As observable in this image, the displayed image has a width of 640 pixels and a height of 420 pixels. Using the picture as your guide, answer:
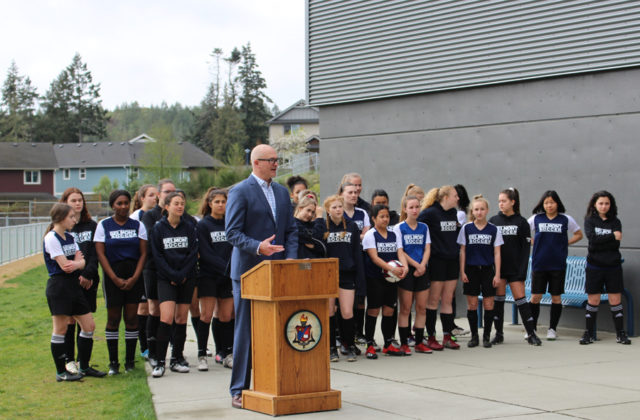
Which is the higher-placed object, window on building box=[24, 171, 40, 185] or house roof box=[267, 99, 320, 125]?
house roof box=[267, 99, 320, 125]

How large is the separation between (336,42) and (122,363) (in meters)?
8.52

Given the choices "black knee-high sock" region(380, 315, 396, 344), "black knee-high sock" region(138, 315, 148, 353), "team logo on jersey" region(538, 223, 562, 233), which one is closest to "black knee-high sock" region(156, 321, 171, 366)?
"black knee-high sock" region(138, 315, 148, 353)

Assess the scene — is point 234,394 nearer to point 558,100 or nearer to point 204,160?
point 558,100

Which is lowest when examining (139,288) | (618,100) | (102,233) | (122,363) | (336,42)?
(122,363)

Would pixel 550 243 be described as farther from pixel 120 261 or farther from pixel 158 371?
pixel 120 261

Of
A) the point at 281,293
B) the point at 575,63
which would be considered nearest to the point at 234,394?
the point at 281,293

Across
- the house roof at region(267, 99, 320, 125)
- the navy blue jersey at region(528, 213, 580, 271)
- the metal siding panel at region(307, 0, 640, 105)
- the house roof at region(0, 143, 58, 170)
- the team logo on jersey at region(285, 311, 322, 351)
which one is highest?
the house roof at region(267, 99, 320, 125)

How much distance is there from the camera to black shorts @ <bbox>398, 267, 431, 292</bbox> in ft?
33.4

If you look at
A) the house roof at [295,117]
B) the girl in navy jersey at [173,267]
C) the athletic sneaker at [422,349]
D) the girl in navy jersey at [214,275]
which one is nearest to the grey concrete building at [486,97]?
the athletic sneaker at [422,349]

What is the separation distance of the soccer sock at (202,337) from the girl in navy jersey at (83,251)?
1230mm

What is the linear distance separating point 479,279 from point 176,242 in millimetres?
4086

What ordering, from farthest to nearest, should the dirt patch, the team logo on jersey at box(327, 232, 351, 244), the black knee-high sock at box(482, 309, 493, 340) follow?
the dirt patch
the black knee-high sock at box(482, 309, 493, 340)
the team logo on jersey at box(327, 232, 351, 244)

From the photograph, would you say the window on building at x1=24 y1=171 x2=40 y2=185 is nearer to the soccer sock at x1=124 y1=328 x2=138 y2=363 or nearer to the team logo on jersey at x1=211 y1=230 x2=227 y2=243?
the soccer sock at x1=124 y1=328 x2=138 y2=363

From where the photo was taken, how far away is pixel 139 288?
932 cm
